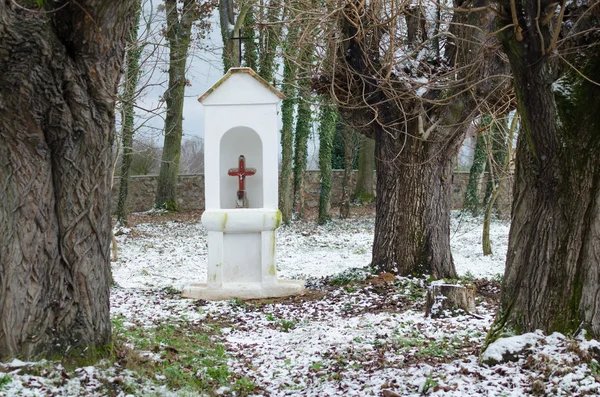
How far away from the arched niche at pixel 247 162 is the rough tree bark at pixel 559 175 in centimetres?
651

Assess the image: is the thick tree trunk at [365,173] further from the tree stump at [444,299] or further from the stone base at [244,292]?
the tree stump at [444,299]

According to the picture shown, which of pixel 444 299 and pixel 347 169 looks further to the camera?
pixel 347 169

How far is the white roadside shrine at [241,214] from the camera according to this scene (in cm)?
957

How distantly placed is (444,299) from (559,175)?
2.80 meters

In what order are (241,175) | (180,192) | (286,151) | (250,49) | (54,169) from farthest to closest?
(180,192) < (286,151) < (250,49) < (241,175) < (54,169)

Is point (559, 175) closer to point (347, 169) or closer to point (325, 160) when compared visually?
point (325, 160)

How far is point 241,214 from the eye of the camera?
31.4 ft

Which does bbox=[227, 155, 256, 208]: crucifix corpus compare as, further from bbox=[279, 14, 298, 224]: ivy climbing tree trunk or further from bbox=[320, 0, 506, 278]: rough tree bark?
bbox=[279, 14, 298, 224]: ivy climbing tree trunk

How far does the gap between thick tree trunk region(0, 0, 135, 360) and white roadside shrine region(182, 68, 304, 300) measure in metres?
4.86

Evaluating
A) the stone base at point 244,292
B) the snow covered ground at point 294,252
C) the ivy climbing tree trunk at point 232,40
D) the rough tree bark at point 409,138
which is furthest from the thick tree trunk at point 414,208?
the ivy climbing tree trunk at point 232,40

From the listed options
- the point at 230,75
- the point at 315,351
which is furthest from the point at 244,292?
the point at 315,351

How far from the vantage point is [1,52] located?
417cm

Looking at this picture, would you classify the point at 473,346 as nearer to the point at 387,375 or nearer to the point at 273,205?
the point at 387,375

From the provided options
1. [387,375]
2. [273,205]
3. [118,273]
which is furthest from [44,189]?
[118,273]
